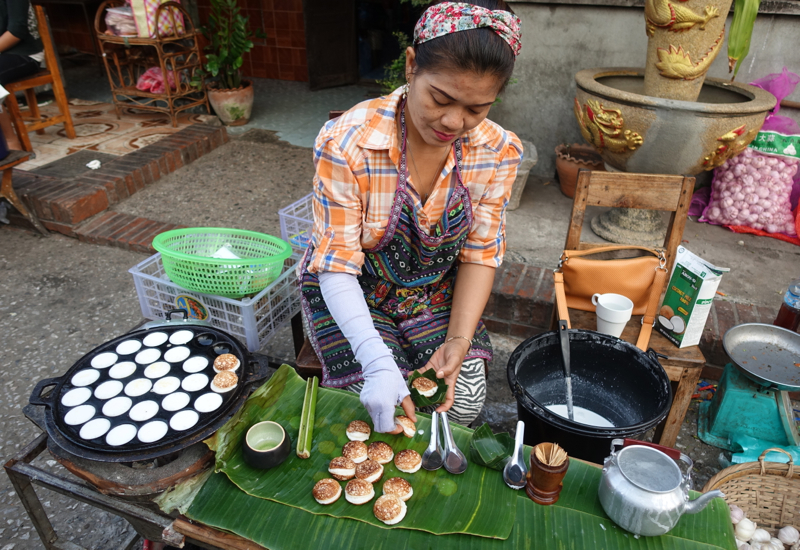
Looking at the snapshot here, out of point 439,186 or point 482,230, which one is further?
point 482,230

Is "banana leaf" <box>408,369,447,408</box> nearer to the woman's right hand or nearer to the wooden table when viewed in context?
the woman's right hand

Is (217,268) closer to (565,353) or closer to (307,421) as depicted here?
(307,421)

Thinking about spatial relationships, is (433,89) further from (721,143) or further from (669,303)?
(721,143)

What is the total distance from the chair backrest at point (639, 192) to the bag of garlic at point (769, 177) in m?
1.81

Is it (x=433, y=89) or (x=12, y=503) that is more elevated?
(x=433, y=89)

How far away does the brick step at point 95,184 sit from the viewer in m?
3.82

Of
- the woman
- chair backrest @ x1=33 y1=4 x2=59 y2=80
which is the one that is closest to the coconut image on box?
the woman

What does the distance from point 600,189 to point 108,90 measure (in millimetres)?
6325

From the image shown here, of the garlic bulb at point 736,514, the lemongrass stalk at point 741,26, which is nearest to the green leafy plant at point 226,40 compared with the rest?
the lemongrass stalk at point 741,26

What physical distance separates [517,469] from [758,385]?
4.67 ft

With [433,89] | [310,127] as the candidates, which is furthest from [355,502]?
[310,127]

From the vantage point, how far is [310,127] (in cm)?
568

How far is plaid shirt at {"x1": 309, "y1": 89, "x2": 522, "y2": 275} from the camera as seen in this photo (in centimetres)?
167

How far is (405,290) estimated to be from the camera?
6.41ft
